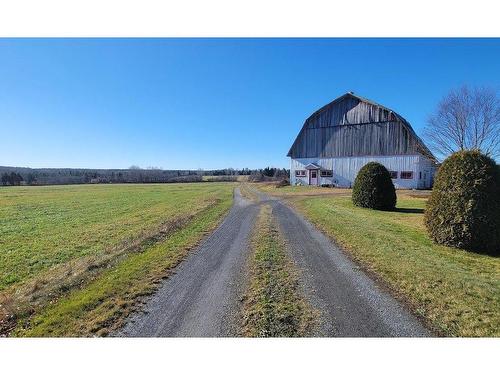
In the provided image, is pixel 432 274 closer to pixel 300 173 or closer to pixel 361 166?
pixel 361 166

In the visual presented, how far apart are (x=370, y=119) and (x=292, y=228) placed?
105 feet

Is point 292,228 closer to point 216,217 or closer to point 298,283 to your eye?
point 216,217

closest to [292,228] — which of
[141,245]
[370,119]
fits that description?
[141,245]

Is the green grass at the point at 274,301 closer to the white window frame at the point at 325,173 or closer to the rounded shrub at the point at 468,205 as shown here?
the rounded shrub at the point at 468,205

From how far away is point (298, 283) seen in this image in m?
6.15

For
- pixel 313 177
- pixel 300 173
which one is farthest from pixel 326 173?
pixel 300 173

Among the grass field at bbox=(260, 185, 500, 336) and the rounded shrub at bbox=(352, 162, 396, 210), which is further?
the rounded shrub at bbox=(352, 162, 396, 210)

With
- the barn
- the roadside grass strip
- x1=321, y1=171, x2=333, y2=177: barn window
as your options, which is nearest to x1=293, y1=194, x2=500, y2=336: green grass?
the roadside grass strip

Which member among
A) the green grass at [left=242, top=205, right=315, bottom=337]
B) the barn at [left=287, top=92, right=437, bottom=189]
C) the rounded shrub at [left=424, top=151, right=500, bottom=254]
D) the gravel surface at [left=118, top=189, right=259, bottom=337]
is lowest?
the gravel surface at [left=118, top=189, right=259, bottom=337]

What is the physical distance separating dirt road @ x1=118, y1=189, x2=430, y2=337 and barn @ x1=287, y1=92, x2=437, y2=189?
3231 centimetres

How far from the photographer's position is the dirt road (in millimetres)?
4309

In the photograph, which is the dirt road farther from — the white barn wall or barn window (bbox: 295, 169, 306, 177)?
barn window (bbox: 295, 169, 306, 177)

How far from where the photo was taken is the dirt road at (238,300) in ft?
14.1


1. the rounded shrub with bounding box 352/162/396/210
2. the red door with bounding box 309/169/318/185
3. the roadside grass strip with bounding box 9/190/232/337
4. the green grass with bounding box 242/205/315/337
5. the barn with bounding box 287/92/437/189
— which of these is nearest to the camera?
the green grass with bounding box 242/205/315/337
